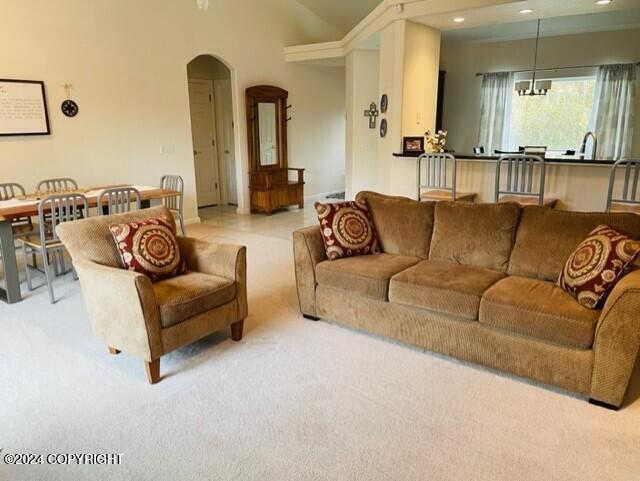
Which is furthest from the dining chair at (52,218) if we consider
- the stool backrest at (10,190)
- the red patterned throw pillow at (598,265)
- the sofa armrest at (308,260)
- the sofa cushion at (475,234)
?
the red patterned throw pillow at (598,265)

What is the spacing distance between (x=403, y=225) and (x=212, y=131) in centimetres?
575

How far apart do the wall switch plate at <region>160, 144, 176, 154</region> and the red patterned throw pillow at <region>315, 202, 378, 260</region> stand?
145 inches

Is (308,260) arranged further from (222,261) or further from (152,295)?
(152,295)

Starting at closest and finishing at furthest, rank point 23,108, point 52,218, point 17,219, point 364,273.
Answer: point 364,273 → point 52,218 → point 17,219 → point 23,108

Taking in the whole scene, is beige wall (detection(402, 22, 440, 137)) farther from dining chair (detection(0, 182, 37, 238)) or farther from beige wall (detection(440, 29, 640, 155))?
dining chair (detection(0, 182, 37, 238))

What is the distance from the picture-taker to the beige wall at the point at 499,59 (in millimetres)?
6980

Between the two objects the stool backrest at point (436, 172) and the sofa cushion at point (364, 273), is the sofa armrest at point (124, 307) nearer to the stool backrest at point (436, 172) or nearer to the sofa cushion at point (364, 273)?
the sofa cushion at point (364, 273)

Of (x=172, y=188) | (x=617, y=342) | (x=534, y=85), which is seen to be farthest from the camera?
(x=534, y=85)

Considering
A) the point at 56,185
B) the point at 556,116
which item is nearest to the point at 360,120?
the point at 556,116

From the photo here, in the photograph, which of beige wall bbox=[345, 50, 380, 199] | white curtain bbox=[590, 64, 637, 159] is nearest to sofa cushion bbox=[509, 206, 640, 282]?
beige wall bbox=[345, 50, 380, 199]

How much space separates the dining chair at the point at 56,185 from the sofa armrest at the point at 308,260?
312 cm

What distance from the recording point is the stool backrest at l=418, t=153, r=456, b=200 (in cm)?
470

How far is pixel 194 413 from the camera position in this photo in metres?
2.29

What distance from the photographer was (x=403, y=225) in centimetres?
339
